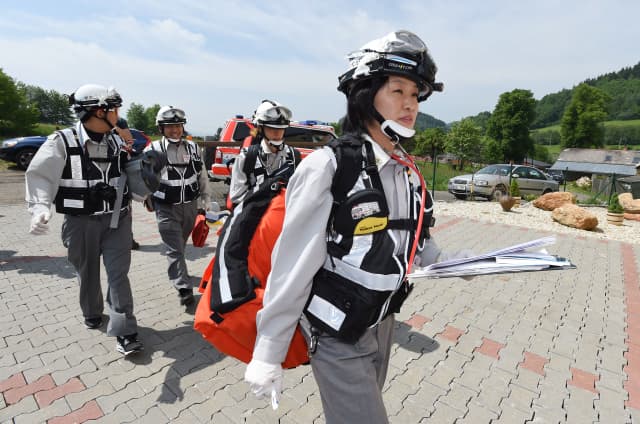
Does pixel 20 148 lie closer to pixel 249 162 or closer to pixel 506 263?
pixel 249 162

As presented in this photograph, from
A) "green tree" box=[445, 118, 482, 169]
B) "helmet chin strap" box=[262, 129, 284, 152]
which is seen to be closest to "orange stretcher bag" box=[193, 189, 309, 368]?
"helmet chin strap" box=[262, 129, 284, 152]

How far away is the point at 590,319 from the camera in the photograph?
4562 mm

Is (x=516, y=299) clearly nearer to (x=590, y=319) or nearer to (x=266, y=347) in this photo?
(x=590, y=319)

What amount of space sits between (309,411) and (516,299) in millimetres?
3652

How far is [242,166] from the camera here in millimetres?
4770

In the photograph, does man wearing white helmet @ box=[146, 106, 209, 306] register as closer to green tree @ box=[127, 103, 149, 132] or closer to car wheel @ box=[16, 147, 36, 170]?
car wheel @ box=[16, 147, 36, 170]

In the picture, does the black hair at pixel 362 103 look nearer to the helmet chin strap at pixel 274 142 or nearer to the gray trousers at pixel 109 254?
the gray trousers at pixel 109 254

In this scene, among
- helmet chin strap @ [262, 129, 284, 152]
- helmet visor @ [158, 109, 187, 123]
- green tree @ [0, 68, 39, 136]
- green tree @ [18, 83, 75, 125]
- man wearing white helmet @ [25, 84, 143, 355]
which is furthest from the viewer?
green tree @ [18, 83, 75, 125]

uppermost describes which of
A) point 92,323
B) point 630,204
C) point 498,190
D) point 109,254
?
point 109,254

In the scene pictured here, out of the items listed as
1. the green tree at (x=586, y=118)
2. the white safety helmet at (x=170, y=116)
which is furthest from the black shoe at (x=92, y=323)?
the green tree at (x=586, y=118)

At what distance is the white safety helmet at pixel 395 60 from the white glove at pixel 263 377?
48.5 inches

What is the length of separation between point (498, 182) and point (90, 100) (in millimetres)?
15031

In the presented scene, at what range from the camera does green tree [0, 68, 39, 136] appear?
2823 cm

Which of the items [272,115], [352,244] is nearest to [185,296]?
[272,115]
